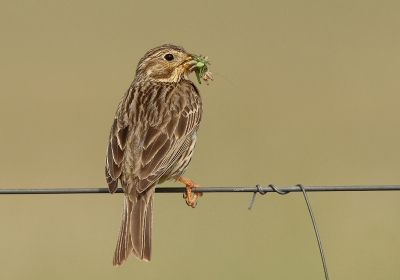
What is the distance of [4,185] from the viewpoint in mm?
12672

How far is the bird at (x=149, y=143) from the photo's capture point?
6746mm

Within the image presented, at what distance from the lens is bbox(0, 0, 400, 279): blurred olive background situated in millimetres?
10617

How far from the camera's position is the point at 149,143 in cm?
714

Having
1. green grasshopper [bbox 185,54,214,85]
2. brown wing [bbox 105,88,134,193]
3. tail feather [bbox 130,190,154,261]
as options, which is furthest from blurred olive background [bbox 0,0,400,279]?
tail feather [bbox 130,190,154,261]

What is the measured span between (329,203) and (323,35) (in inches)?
441

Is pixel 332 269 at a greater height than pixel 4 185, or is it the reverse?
pixel 4 185

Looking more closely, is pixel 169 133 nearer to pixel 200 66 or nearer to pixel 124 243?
pixel 124 243

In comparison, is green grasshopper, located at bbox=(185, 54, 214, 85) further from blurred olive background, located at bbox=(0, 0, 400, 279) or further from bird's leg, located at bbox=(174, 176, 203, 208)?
blurred olive background, located at bbox=(0, 0, 400, 279)

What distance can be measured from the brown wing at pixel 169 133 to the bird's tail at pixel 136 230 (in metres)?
0.18

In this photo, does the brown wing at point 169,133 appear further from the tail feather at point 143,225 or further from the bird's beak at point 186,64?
the bird's beak at point 186,64

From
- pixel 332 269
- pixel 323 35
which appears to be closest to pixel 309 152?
pixel 332 269

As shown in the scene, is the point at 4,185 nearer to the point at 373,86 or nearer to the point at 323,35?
the point at 373,86

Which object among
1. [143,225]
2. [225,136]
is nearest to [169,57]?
[143,225]

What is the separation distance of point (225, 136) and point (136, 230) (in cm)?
791
